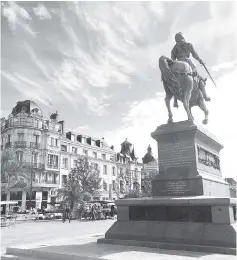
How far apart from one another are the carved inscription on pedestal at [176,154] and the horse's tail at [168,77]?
2081 millimetres

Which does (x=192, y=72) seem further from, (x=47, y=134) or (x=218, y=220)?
(x=47, y=134)

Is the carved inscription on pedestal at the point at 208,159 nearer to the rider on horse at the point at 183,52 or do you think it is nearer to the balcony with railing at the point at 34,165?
the rider on horse at the point at 183,52

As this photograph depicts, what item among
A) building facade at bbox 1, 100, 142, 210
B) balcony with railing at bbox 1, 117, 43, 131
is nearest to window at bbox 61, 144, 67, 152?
building facade at bbox 1, 100, 142, 210

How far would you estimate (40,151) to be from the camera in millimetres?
58781

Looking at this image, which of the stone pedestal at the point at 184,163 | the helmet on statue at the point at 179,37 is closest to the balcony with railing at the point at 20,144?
the helmet on statue at the point at 179,37

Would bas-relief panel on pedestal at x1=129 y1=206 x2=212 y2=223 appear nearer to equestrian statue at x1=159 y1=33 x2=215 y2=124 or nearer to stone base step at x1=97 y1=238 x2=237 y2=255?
stone base step at x1=97 y1=238 x2=237 y2=255

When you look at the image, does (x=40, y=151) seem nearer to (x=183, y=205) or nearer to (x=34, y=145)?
(x=34, y=145)

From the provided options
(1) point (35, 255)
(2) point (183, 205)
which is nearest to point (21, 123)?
(1) point (35, 255)

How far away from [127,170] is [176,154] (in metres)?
72.3

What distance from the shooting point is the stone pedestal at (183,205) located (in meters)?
7.41

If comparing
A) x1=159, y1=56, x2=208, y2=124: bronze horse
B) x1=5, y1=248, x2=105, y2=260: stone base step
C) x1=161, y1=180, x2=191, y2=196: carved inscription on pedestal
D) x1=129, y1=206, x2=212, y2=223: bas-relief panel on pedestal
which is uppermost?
x1=159, y1=56, x2=208, y2=124: bronze horse

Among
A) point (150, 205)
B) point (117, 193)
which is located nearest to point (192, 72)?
point (150, 205)

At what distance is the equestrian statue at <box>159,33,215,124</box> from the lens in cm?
1048

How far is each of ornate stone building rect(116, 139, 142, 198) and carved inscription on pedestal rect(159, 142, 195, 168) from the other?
6342 centimetres
